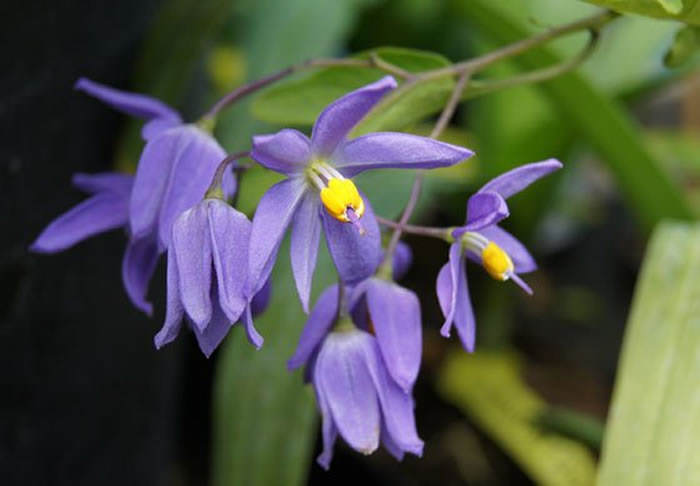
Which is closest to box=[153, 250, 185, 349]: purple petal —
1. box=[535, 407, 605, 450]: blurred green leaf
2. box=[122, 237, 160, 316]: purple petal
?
box=[122, 237, 160, 316]: purple petal

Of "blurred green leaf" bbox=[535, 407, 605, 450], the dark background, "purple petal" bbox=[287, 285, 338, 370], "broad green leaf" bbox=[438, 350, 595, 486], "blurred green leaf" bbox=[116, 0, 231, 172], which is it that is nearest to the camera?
"purple petal" bbox=[287, 285, 338, 370]

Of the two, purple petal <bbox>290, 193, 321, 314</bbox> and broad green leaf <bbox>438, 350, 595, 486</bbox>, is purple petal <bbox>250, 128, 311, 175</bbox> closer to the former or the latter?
purple petal <bbox>290, 193, 321, 314</bbox>

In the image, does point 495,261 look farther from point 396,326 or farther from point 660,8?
point 660,8

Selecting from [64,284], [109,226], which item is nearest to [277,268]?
[64,284]

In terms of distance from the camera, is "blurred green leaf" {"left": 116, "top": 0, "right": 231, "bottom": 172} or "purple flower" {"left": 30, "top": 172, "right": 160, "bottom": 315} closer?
"purple flower" {"left": 30, "top": 172, "right": 160, "bottom": 315}

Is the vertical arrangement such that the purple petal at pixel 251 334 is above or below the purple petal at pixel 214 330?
above

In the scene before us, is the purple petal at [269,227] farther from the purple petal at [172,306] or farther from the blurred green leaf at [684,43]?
the blurred green leaf at [684,43]

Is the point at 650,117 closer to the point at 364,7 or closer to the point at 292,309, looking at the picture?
the point at 364,7

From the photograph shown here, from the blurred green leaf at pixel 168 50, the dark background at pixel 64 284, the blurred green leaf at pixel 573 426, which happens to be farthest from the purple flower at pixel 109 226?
the blurred green leaf at pixel 573 426
